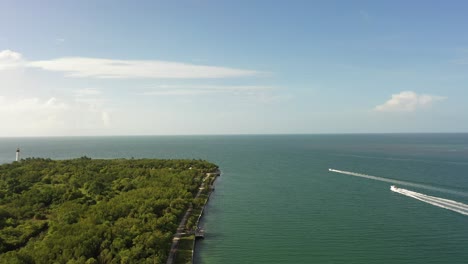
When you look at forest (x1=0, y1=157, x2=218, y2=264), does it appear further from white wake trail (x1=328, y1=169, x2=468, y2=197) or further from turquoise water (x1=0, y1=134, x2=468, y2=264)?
white wake trail (x1=328, y1=169, x2=468, y2=197)

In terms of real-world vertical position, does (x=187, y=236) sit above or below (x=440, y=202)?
below

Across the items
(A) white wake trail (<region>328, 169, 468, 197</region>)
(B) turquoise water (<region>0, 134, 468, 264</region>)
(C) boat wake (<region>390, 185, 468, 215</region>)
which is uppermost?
(A) white wake trail (<region>328, 169, 468, 197</region>)

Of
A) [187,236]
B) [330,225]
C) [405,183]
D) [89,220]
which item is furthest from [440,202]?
[89,220]

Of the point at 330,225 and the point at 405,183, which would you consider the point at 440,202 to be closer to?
the point at 405,183

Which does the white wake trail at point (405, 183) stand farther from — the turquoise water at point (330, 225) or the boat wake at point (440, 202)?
the boat wake at point (440, 202)

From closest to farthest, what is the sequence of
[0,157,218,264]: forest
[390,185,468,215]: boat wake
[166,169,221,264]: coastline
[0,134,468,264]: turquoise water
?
1. [0,157,218,264]: forest
2. [166,169,221,264]: coastline
3. [0,134,468,264]: turquoise water
4. [390,185,468,215]: boat wake

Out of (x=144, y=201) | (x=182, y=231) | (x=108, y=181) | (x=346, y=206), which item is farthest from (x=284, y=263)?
(x=108, y=181)

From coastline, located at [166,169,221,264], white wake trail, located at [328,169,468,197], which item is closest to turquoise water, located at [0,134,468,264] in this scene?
coastline, located at [166,169,221,264]
